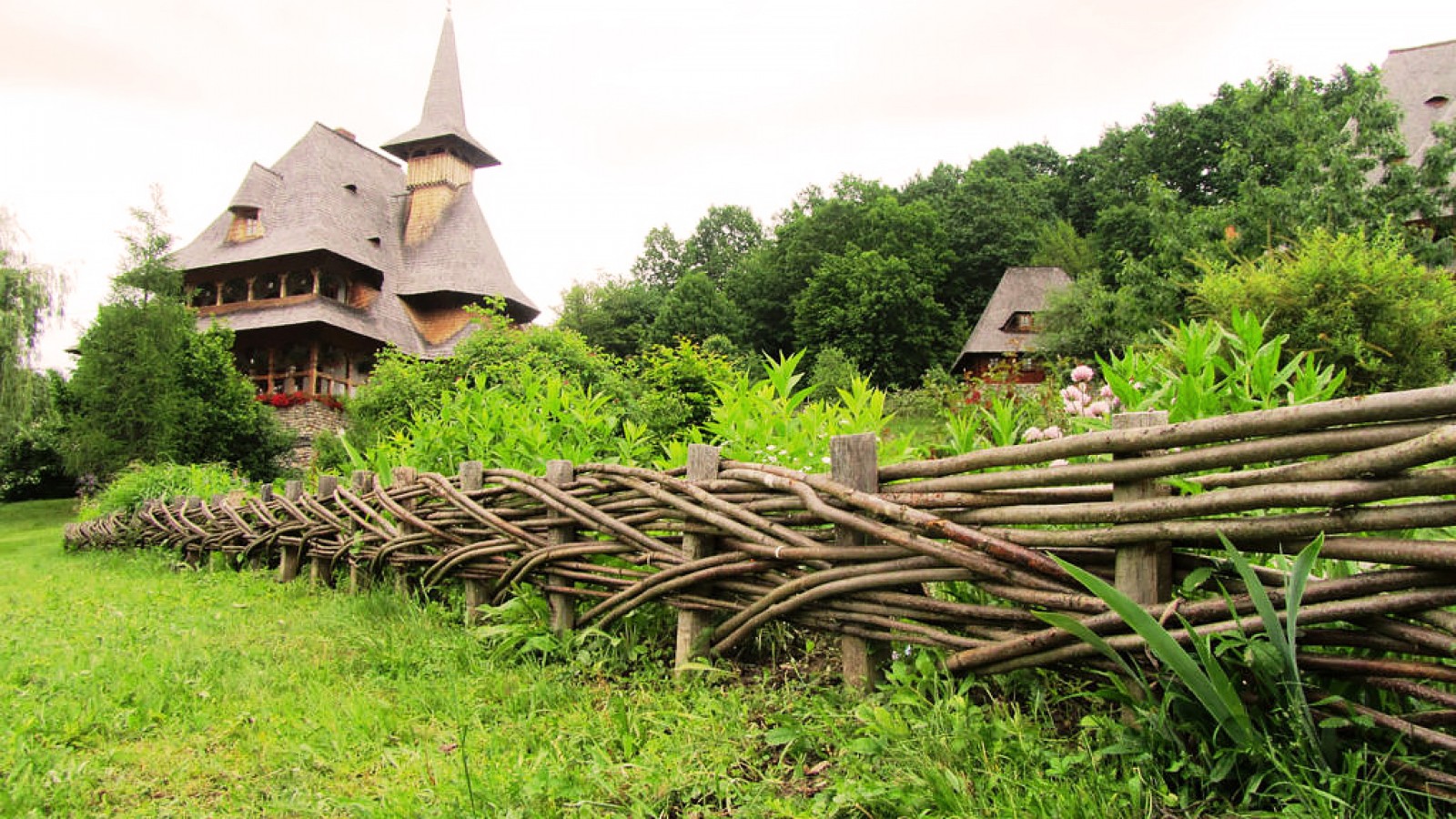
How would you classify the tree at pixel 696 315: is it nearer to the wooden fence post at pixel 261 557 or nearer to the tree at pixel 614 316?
the tree at pixel 614 316

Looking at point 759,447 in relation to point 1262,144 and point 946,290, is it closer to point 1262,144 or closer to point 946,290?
point 1262,144

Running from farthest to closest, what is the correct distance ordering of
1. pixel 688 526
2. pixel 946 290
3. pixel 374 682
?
pixel 946 290 → pixel 374 682 → pixel 688 526

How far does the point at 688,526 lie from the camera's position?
270 centimetres

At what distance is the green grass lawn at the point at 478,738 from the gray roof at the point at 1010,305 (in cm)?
3370

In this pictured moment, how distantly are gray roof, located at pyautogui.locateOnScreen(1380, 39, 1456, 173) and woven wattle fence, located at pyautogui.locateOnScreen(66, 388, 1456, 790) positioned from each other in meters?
26.5

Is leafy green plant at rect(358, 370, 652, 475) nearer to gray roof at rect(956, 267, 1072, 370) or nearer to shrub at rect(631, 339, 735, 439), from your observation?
shrub at rect(631, 339, 735, 439)

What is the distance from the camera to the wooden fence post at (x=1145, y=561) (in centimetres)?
169

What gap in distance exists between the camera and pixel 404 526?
13.7 feet

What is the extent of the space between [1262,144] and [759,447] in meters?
22.0

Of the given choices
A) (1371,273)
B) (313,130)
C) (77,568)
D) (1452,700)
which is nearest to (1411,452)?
(1452,700)

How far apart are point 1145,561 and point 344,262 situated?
31189 mm

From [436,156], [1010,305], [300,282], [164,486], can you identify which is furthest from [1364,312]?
[436,156]

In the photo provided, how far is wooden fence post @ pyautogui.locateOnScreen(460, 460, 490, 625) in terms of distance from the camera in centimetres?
356

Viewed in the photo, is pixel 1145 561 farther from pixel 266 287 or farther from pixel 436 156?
pixel 436 156
